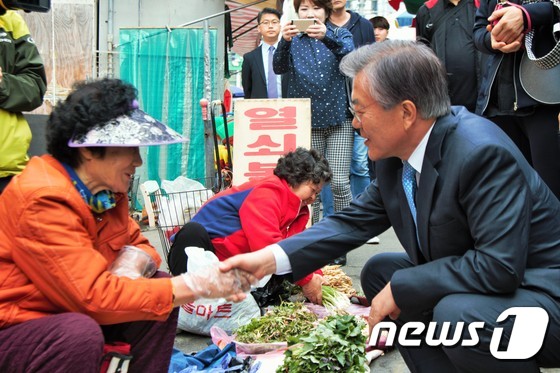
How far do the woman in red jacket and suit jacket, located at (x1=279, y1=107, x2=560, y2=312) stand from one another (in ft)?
5.32

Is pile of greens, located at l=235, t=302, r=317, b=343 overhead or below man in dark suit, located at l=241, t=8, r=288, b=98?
below

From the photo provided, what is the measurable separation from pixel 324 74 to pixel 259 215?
1.78 metres

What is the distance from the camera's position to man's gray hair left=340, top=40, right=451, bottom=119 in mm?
2318

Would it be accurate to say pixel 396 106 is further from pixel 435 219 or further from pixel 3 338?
pixel 3 338

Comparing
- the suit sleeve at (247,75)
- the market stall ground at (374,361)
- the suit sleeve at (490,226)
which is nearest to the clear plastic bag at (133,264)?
the market stall ground at (374,361)

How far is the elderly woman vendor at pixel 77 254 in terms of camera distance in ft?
7.16

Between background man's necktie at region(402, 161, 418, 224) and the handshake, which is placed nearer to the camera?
the handshake

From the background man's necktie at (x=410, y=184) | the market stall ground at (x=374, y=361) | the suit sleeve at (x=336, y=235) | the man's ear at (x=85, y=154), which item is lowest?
the market stall ground at (x=374, y=361)

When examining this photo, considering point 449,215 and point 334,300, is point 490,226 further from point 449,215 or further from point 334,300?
point 334,300

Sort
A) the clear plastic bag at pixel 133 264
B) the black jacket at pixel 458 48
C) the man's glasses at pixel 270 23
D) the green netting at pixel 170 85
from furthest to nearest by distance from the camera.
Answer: the green netting at pixel 170 85 → the man's glasses at pixel 270 23 → the black jacket at pixel 458 48 → the clear plastic bag at pixel 133 264

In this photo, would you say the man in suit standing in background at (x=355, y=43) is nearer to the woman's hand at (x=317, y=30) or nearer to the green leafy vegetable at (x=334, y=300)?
the woman's hand at (x=317, y=30)

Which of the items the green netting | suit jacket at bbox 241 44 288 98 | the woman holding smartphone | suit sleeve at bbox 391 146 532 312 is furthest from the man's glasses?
suit sleeve at bbox 391 146 532 312

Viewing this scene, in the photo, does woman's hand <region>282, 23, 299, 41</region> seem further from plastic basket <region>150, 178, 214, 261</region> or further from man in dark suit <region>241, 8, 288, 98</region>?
plastic basket <region>150, 178, 214, 261</region>

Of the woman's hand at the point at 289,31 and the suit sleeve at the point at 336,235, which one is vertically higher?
the woman's hand at the point at 289,31
